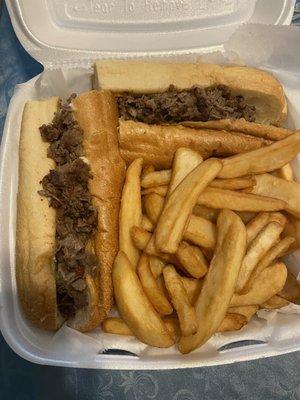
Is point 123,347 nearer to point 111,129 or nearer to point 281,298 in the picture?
point 281,298

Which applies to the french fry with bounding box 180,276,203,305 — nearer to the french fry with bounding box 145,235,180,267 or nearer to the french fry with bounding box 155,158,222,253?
the french fry with bounding box 145,235,180,267

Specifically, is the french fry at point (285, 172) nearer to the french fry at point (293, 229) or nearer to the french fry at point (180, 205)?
the french fry at point (293, 229)

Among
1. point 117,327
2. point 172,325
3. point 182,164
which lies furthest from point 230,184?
point 117,327

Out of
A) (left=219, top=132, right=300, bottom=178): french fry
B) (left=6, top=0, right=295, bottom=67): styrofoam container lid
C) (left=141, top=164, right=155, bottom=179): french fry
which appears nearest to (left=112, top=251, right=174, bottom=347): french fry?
(left=141, top=164, right=155, bottom=179): french fry

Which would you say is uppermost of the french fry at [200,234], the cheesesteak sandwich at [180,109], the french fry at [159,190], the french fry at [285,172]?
the cheesesteak sandwich at [180,109]

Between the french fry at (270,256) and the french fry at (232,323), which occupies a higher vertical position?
the french fry at (270,256)

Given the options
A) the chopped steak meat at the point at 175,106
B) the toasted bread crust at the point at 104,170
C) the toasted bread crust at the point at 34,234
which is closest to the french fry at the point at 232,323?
the toasted bread crust at the point at 104,170
